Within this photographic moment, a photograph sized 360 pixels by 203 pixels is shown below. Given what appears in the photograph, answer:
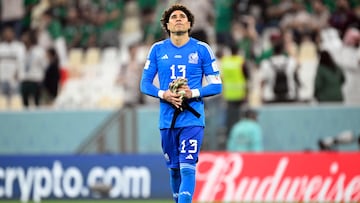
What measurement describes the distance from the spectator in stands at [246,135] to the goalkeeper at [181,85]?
27.0ft

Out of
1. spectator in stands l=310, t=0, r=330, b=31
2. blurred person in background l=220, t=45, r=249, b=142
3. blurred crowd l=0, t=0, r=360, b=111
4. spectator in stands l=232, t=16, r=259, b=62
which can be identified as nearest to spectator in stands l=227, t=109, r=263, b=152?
blurred crowd l=0, t=0, r=360, b=111

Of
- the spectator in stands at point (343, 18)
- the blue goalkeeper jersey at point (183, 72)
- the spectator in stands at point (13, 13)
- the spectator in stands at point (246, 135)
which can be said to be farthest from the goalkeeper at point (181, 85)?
the spectator in stands at point (13, 13)

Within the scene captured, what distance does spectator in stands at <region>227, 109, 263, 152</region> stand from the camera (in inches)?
828

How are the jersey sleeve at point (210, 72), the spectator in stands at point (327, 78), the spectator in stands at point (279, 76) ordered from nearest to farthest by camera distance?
the jersey sleeve at point (210, 72), the spectator in stands at point (327, 78), the spectator in stands at point (279, 76)

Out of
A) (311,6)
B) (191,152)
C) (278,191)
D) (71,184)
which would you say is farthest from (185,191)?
(311,6)

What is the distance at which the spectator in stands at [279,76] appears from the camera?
21594mm

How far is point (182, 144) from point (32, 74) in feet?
39.9

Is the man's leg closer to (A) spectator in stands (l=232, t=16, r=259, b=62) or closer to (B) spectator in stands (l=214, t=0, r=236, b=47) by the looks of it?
(A) spectator in stands (l=232, t=16, r=259, b=62)

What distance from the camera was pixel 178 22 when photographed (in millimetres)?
12570

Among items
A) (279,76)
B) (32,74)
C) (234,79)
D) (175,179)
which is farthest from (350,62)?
(175,179)

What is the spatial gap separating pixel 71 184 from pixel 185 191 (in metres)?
9.28

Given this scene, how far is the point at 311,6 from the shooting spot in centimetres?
2419

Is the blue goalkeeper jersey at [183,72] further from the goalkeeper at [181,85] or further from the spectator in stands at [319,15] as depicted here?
the spectator in stands at [319,15]

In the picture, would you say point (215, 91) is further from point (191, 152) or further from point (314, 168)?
point (314, 168)
